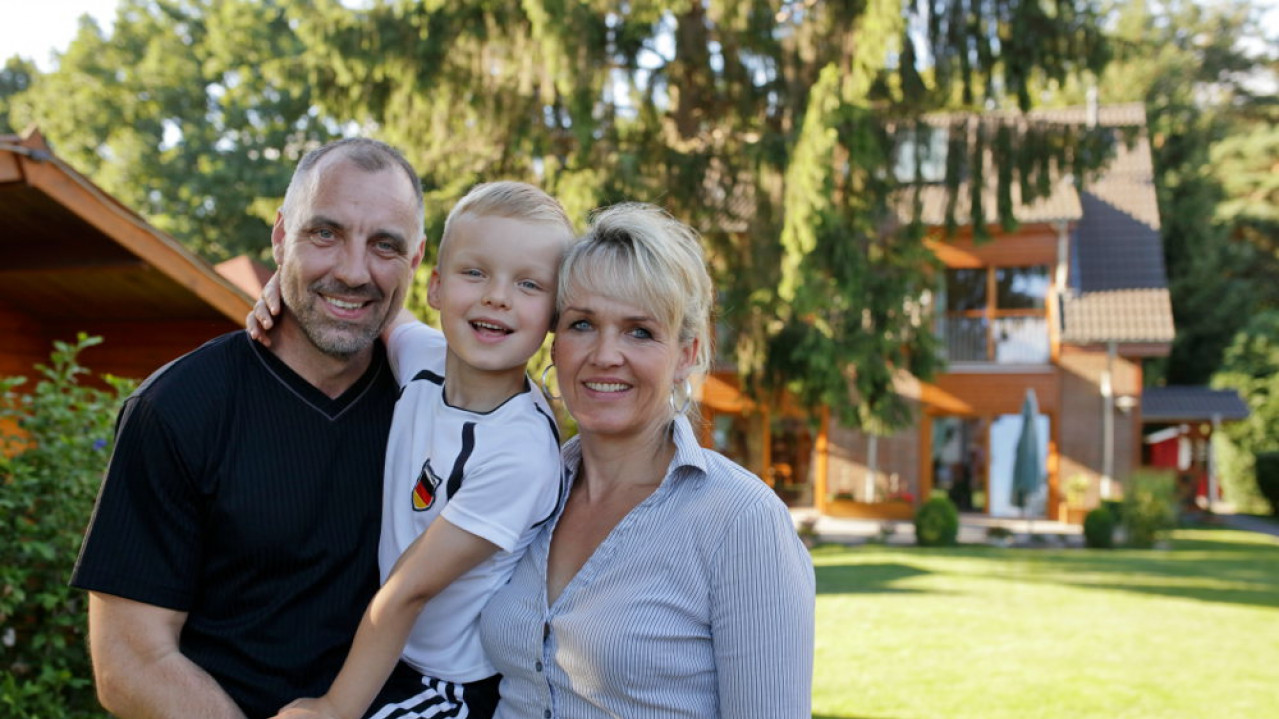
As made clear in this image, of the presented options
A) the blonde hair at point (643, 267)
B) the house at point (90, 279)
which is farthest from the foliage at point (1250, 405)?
the blonde hair at point (643, 267)

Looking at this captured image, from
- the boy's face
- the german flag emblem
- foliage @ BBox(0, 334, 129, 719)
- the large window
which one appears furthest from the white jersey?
the large window

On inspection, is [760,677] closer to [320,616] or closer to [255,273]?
[320,616]

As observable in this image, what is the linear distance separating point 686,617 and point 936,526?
1883 cm

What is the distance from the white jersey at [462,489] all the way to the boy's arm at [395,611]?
62 mm

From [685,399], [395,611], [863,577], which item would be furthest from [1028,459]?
[395,611]

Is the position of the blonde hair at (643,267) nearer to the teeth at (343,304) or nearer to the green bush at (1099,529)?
the teeth at (343,304)

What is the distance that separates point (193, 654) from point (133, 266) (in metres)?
4.15

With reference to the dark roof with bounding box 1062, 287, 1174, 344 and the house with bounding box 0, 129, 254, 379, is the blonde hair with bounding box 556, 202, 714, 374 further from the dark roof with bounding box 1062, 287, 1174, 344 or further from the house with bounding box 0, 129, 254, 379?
the dark roof with bounding box 1062, 287, 1174, 344

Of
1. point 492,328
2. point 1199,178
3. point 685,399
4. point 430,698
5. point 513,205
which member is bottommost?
point 430,698

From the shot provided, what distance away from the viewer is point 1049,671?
9.20 m

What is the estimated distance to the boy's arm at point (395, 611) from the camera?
2156 millimetres

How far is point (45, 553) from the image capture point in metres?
4.34

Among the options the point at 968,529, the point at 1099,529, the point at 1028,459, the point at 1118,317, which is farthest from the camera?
the point at 1118,317

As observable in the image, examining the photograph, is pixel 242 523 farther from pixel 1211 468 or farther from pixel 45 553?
pixel 1211 468
